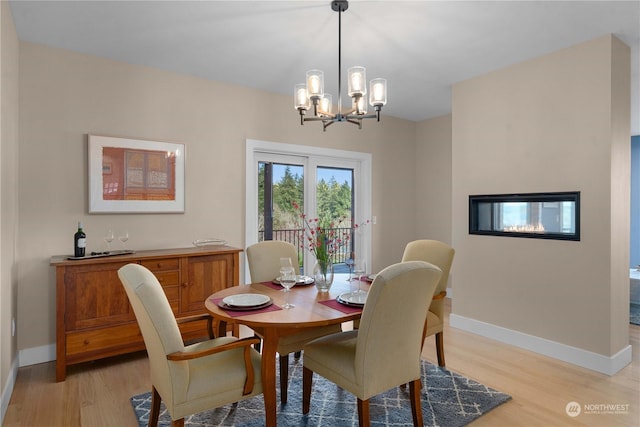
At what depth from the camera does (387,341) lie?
6.01 ft

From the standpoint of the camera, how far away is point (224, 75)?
3725 mm

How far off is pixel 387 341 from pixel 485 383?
136 centimetres

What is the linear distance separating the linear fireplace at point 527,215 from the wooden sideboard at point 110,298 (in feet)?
8.48

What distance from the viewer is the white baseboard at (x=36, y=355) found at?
2943 millimetres

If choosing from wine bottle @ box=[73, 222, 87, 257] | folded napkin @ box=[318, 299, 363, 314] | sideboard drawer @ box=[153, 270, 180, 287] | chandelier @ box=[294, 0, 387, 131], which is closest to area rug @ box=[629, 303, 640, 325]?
folded napkin @ box=[318, 299, 363, 314]

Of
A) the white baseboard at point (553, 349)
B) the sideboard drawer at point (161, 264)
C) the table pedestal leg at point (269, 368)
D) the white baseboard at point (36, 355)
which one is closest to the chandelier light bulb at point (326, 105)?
the table pedestal leg at point (269, 368)

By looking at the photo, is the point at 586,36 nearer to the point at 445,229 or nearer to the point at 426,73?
the point at 426,73

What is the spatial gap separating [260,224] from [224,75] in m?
1.62

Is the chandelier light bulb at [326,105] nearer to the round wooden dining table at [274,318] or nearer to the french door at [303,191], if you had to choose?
the round wooden dining table at [274,318]

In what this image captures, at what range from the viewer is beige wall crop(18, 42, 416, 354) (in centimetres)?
299

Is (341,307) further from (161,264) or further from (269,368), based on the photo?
(161,264)

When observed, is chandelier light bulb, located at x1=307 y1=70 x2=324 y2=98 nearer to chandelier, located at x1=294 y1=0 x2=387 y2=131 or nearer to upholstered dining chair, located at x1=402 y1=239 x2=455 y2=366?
chandelier, located at x1=294 y1=0 x2=387 y2=131

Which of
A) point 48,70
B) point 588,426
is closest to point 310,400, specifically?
point 588,426

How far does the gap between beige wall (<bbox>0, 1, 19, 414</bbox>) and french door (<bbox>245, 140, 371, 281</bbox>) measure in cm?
197
